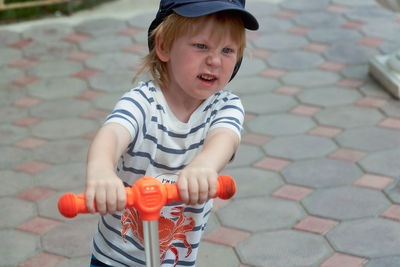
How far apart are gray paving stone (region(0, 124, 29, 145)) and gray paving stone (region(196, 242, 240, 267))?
163 centimetres

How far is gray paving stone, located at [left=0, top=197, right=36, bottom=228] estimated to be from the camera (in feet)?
11.0

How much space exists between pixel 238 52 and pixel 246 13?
208mm

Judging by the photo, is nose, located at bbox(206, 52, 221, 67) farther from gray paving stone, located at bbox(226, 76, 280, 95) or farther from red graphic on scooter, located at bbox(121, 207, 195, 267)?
gray paving stone, located at bbox(226, 76, 280, 95)

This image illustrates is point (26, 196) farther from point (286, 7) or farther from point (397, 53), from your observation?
point (286, 7)

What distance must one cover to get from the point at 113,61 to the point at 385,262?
9.84 ft

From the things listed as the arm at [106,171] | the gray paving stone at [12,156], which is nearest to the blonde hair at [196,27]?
the arm at [106,171]

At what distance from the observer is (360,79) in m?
4.93

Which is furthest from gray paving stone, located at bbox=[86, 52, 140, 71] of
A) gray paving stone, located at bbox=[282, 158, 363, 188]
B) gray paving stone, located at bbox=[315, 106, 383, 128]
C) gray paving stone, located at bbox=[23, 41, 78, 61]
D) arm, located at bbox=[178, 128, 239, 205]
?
arm, located at bbox=[178, 128, 239, 205]

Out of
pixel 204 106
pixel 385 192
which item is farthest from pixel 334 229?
pixel 204 106

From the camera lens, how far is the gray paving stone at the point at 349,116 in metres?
4.32

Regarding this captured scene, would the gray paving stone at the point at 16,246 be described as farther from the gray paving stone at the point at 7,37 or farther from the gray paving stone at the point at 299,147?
the gray paving stone at the point at 7,37

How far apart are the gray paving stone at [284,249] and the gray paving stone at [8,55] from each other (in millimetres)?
2974

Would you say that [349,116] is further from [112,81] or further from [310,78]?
[112,81]

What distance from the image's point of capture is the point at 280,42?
18.5 ft
